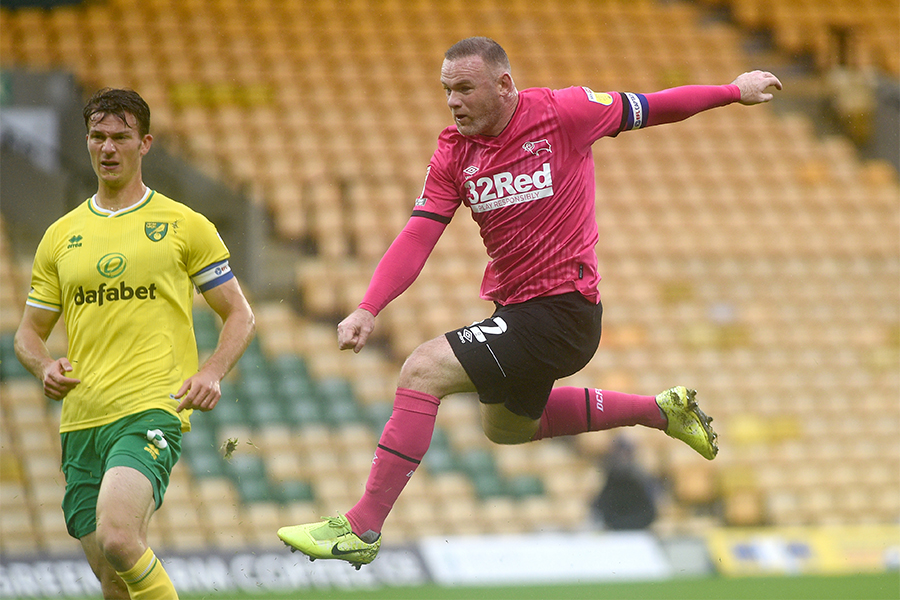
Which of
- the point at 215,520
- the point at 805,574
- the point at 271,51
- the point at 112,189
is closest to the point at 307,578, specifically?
the point at 215,520

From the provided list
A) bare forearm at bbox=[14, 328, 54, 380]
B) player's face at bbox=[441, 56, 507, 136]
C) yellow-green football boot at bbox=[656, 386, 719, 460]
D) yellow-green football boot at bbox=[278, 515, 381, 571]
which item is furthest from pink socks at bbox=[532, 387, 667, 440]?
bare forearm at bbox=[14, 328, 54, 380]

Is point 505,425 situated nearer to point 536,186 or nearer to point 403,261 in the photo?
point 403,261

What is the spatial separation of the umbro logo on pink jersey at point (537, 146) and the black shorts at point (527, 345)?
1.86 ft

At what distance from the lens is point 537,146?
4.22 meters

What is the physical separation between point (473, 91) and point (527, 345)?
3.22ft

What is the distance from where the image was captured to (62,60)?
36.5 feet

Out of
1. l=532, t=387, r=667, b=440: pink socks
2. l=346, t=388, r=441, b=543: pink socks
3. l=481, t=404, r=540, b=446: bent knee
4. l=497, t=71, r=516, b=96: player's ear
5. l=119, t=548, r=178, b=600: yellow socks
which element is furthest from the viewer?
l=532, t=387, r=667, b=440: pink socks

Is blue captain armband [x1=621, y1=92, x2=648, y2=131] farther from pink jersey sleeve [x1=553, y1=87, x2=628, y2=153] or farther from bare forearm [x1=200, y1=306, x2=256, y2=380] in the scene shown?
bare forearm [x1=200, y1=306, x2=256, y2=380]

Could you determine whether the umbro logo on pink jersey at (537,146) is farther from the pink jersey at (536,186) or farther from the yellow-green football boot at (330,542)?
the yellow-green football boot at (330,542)

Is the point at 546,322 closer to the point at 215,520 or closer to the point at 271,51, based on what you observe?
the point at 215,520

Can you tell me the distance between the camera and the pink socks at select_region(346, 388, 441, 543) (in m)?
4.06

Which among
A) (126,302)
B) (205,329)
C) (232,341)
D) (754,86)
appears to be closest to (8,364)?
(205,329)

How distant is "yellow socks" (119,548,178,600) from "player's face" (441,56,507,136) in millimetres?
1967

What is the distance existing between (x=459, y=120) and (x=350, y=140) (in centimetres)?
722
